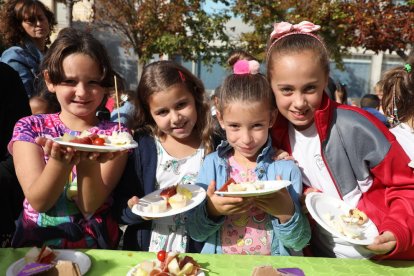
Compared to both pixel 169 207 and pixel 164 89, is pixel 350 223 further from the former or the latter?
pixel 164 89

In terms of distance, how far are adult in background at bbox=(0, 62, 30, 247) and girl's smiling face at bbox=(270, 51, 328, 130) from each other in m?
1.43

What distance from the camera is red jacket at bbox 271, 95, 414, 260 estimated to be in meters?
1.80

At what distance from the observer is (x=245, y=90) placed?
6.42 feet

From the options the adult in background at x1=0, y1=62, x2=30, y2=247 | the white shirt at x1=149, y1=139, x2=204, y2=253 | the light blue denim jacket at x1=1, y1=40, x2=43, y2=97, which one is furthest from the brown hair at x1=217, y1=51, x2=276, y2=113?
the light blue denim jacket at x1=1, y1=40, x2=43, y2=97

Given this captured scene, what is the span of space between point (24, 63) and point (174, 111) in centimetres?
204

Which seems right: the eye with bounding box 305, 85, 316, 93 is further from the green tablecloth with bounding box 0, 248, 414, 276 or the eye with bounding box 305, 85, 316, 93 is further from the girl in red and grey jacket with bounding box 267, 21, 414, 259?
the green tablecloth with bounding box 0, 248, 414, 276

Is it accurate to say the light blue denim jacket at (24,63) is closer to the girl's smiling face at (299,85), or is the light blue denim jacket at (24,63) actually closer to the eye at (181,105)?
the eye at (181,105)

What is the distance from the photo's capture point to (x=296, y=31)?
83.6 inches

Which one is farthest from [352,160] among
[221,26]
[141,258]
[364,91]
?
[364,91]

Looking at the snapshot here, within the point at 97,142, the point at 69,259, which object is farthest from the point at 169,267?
the point at 97,142

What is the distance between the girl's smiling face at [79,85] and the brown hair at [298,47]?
918 millimetres

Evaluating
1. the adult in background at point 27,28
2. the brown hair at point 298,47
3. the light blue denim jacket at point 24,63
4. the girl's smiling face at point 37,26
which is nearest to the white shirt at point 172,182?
the brown hair at point 298,47

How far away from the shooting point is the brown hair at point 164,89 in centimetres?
212

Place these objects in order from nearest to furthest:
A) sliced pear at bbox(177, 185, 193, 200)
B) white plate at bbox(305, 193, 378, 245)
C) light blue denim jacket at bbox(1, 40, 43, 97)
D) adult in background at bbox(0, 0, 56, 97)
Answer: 1. white plate at bbox(305, 193, 378, 245)
2. sliced pear at bbox(177, 185, 193, 200)
3. light blue denim jacket at bbox(1, 40, 43, 97)
4. adult in background at bbox(0, 0, 56, 97)
